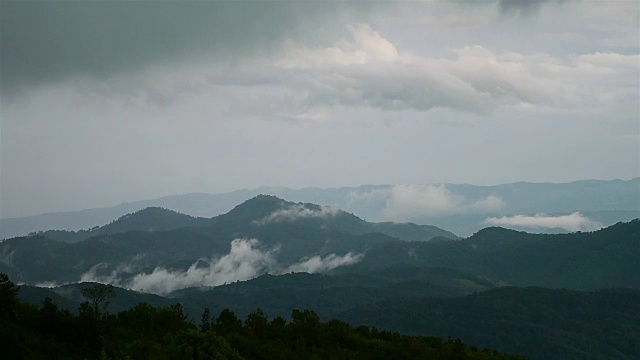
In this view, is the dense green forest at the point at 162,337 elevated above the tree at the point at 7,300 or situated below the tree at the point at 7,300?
below

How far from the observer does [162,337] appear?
119 meters

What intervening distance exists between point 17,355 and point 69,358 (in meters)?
9.17

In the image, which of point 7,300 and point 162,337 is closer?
point 7,300

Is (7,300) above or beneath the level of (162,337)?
above

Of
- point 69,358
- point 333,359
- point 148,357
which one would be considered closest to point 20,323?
point 69,358

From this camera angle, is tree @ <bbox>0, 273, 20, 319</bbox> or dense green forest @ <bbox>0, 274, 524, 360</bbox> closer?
dense green forest @ <bbox>0, 274, 524, 360</bbox>

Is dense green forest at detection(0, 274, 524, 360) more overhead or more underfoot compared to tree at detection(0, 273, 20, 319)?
more underfoot

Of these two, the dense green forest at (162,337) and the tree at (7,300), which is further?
the tree at (7,300)

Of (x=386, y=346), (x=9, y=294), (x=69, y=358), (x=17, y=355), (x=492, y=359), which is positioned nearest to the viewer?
(x=17, y=355)

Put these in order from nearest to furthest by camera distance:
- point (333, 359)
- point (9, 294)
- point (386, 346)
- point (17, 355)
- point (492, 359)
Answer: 1. point (17, 355)
2. point (9, 294)
3. point (333, 359)
4. point (386, 346)
5. point (492, 359)

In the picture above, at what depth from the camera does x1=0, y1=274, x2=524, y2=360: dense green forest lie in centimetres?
9131

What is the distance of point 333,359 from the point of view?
Result: 128 meters

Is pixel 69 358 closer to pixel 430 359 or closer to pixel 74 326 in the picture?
pixel 74 326

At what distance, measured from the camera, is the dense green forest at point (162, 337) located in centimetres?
9131
